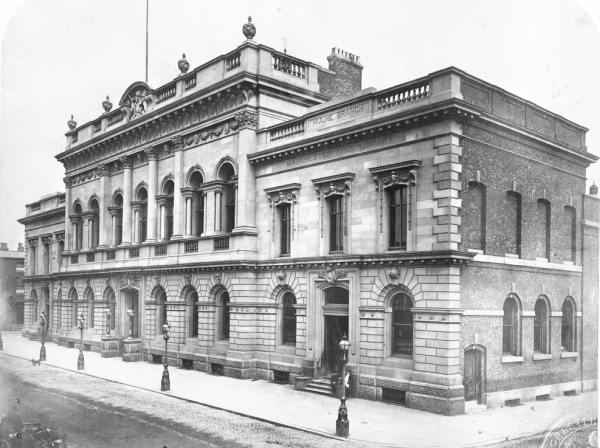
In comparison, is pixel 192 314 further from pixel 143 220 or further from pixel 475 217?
pixel 475 217

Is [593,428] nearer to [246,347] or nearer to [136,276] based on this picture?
[246,347]

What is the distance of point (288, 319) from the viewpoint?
86.7 feet

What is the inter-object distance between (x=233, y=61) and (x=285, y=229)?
8517 mm

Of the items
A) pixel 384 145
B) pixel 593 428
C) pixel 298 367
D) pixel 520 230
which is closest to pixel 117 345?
pixel 298 367

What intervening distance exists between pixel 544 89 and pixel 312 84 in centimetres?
1573

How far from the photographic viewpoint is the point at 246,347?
2702 cm

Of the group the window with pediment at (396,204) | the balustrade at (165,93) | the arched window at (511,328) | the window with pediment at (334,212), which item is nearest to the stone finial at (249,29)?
the balustrade at (165,93)

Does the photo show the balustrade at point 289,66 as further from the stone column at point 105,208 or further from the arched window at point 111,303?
the arched window at point 111,303

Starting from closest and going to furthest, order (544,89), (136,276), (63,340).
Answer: (544,89)
(136,276)
(63,340)

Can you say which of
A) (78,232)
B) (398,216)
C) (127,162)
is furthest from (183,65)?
(78,232)

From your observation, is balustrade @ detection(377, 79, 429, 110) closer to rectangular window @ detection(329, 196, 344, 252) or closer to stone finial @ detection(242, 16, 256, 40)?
rectangular window @ detection(329, 196, 344, 252)

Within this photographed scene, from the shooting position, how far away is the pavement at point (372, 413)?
16.7 m

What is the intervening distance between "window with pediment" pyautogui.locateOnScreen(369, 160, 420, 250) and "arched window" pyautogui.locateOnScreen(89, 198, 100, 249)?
2413cm

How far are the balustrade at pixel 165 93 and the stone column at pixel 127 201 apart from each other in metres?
4.57
